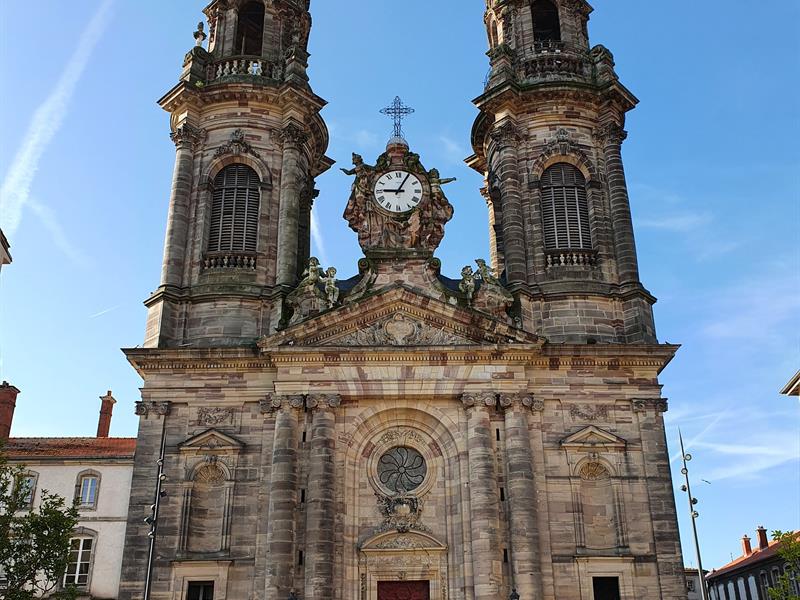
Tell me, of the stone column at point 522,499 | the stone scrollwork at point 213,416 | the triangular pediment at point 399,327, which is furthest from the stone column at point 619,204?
the stone scrollwork at point 213,416

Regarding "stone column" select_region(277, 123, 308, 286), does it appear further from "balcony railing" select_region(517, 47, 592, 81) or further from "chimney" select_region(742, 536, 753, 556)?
"chimney" select_region(742, 536, 753, 556)

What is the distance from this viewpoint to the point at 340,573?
2145cm

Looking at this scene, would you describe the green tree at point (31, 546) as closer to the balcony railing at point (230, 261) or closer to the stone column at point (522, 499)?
the balcony railing at point (230, 261)

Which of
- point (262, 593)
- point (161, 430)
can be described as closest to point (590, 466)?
point (262, 593)

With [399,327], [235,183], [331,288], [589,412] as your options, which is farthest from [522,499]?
[235,183]

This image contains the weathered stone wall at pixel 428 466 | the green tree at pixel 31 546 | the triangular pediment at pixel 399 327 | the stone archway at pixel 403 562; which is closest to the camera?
the green tree at pixel 31 546

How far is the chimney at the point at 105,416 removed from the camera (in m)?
35.4

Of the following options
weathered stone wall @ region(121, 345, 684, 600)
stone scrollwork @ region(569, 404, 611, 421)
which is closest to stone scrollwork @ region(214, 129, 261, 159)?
weathered stone wall @ region(121, 345, 684, 600)

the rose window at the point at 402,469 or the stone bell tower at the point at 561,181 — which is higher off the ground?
the stone bell tower at the point at 561,181

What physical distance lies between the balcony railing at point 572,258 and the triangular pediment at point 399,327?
12.2 ft

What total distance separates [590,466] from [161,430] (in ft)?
37.5

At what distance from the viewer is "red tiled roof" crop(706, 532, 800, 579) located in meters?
40.8

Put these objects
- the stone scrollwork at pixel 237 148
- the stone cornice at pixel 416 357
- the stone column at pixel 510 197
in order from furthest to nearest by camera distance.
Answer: the stone scrollwork at pixel 237 148 → the stone column at pixel 510 197 → the stone cornice at pixel 416 357

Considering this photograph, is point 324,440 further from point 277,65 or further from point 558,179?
point 277,65
